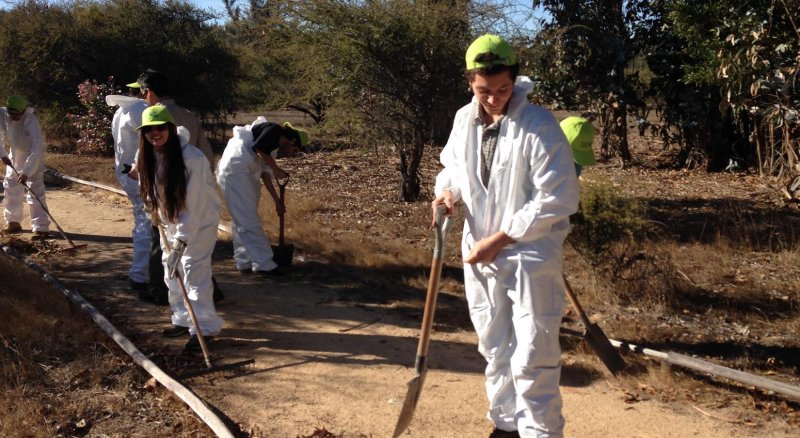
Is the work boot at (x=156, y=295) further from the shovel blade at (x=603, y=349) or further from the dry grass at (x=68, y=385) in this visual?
the shovel blade at (x=603, y=349)

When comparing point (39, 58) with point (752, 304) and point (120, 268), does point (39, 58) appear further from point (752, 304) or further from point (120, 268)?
point (752, 304)

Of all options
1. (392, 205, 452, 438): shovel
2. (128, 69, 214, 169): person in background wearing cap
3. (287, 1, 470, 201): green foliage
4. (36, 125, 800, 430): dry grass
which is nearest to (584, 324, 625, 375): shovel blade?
(36, 125, 800, 430): dry grass

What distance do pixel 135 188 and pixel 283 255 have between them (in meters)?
1.53

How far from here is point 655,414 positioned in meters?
4.49

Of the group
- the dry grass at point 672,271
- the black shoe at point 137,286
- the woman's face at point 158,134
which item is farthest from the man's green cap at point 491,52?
the black shoe at point 137,286

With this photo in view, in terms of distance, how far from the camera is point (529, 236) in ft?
11.1

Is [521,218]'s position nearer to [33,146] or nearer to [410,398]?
[410,398]

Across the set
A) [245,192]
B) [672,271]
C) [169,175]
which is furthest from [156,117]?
[672,271]

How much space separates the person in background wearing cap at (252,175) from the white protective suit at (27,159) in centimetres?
282

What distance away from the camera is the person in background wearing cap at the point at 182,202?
523 cm

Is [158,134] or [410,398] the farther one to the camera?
[158,134]

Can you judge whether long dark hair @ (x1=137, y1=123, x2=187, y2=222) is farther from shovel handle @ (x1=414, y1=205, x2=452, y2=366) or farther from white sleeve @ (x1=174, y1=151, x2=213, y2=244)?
shovel handle @ (x1=414, y1=205, x2=452, y2=366)

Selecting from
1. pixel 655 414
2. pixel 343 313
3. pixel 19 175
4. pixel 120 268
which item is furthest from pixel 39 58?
pixel 655 414

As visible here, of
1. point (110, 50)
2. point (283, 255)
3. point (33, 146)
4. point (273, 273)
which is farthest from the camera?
point (110, 50)
